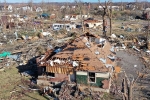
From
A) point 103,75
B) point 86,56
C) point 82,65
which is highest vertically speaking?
point 86,56

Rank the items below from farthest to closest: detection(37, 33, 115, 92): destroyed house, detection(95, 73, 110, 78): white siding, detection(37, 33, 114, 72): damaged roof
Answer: detection(37, 33, 114, 72): damaged roof < detection(37, 33, 115, 92): destroyed house < detection(95, 73, 110, 78): white siding

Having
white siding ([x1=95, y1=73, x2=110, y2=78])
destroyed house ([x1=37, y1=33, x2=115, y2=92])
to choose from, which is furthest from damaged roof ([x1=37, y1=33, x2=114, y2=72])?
white siding ([x1=95, y1=73, x2=110, y2=78])

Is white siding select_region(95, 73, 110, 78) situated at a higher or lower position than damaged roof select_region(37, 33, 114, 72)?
lower

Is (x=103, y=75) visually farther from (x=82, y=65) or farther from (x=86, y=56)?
(x=86, y=56)

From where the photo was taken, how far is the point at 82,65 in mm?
18359

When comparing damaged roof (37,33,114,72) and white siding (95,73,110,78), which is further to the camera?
damaged roof (37,33,114,72)

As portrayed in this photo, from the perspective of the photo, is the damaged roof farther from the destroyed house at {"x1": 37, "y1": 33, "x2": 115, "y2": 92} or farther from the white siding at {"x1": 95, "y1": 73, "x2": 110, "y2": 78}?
the white siding at {"x1": 95, "y1": 73, "x2": 110, "y2": 78}

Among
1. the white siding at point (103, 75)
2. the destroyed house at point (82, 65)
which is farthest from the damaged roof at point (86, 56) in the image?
the white siding at point (103, 75)

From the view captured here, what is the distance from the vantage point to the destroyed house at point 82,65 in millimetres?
18016

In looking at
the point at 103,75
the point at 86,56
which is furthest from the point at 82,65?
the point at 103,75

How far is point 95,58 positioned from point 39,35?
23.4 metres

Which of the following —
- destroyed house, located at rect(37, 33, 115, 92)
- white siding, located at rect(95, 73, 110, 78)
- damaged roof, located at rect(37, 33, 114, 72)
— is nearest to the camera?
white siding, located at rect(95, 73, 110, 78)

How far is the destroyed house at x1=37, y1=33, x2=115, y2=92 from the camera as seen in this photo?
18.0 meters

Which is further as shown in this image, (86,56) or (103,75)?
(86,56)
